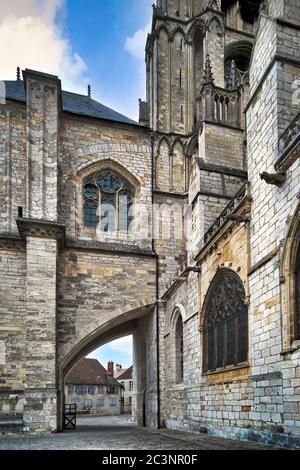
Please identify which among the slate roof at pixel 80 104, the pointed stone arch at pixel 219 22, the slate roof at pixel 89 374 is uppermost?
the pointed stone arch at pixel 219 22

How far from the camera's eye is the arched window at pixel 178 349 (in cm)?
1424

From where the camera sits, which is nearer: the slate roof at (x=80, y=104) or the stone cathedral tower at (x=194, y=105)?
the stone cathedral tower at (x=194, y=105)

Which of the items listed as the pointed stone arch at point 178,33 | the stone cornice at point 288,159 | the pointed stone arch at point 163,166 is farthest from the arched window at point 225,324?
the pointed stone arch at point 178,33

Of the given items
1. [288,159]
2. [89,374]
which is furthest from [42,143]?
[89,374]

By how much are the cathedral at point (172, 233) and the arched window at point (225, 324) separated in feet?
0.19

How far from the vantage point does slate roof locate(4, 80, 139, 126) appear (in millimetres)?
17656

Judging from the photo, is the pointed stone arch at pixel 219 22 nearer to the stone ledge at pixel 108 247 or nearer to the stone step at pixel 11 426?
the stone ledge at pixel 108 247

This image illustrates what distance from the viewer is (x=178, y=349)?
48.0 ft

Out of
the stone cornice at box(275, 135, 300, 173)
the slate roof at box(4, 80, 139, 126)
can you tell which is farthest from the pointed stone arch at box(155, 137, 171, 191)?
the stone cornice at box(275, 135, 300, 173)

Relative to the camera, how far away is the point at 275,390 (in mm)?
7566

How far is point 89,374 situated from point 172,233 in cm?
3178

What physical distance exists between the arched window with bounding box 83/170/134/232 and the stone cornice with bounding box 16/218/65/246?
225 centimetres
